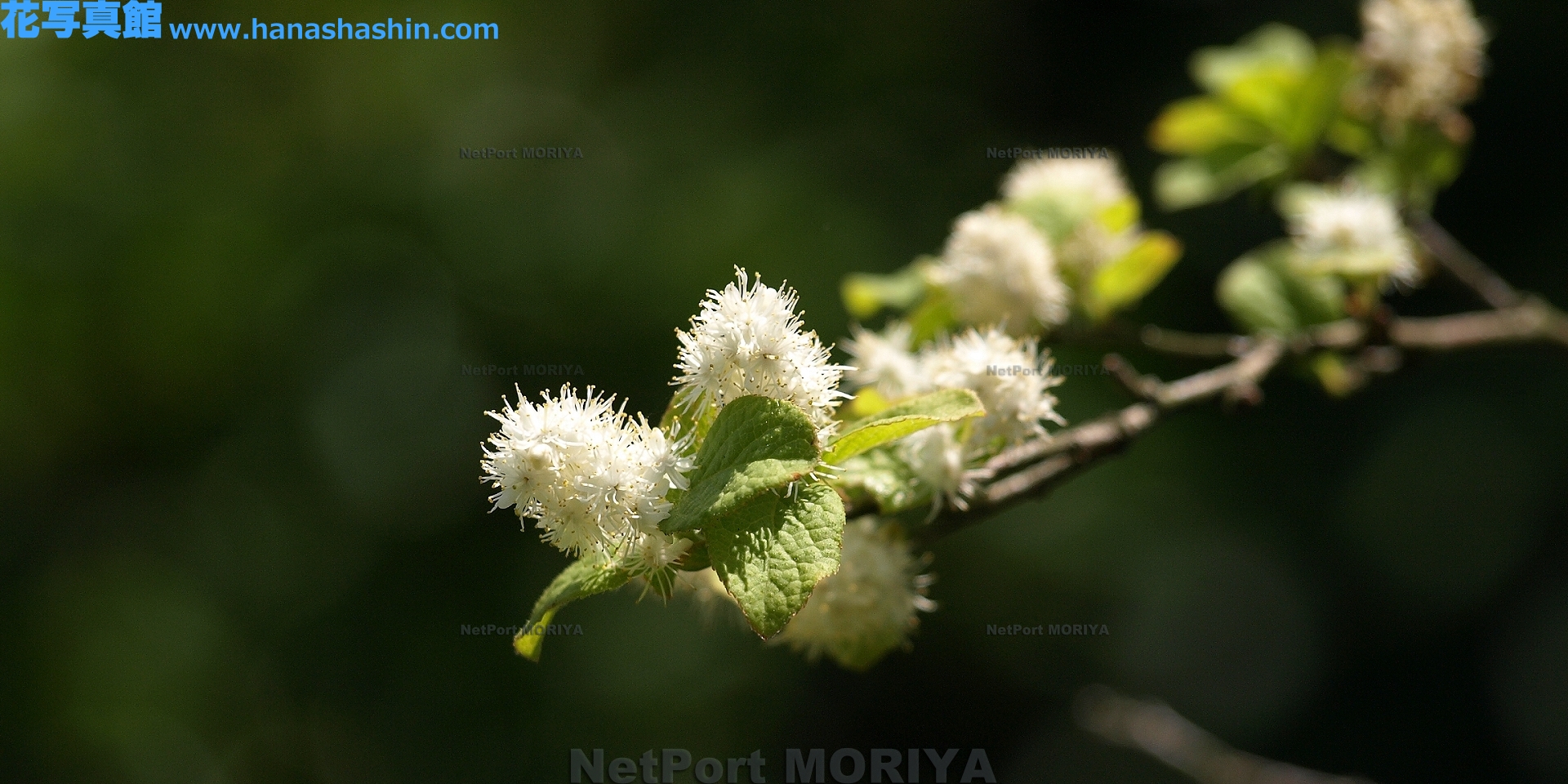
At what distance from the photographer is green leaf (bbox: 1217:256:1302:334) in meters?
1.47

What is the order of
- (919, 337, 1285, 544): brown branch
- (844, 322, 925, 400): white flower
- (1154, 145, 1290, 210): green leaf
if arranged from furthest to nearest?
(1154, 145, 1290, 210): green leaf → (844, 322, 925, 400): white flower → (919, 337, 1285, 544): brown branch

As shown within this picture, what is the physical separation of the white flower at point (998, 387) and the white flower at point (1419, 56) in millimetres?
1041

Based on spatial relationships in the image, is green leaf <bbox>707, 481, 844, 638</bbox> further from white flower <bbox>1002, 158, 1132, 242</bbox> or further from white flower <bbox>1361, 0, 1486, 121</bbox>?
white flower <bbox>1361, 0, 1486, 121</bbox>

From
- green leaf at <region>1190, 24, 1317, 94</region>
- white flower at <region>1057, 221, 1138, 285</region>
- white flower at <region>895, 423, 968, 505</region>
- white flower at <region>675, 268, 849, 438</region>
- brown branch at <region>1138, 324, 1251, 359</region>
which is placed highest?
green leaf at <region>1190, 24, 1317, 94</region>

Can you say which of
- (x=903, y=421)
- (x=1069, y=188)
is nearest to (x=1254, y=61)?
(x=1069, y=188)

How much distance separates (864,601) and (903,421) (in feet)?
0.95

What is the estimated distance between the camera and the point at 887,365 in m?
1.17

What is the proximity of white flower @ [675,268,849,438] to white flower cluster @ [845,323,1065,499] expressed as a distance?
0.14 meters

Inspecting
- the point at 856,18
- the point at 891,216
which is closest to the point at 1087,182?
the point at 891,216

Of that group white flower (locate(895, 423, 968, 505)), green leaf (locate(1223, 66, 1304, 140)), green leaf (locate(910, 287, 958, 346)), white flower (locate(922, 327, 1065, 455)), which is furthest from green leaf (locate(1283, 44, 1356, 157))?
white flower (locate(895, 423, 968, 505))

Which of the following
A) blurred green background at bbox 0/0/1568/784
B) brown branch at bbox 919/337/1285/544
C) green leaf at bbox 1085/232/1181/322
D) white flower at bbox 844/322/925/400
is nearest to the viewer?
brown branch at bbox 919/337/1285/544

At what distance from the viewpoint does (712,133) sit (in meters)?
4.15

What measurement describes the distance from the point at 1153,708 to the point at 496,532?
2.36 m

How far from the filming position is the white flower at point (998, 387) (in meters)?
1.01
